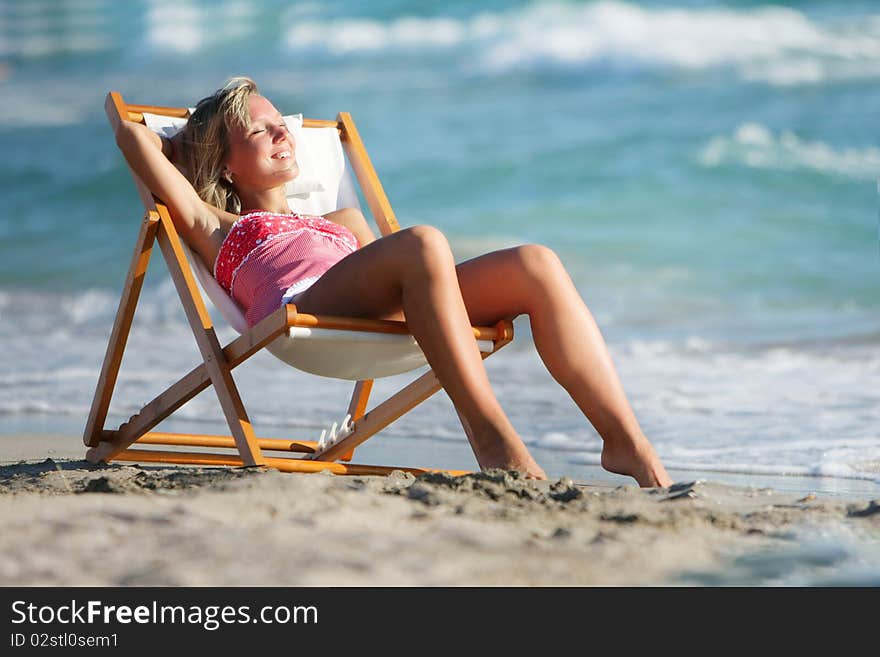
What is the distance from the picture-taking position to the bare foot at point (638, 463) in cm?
257

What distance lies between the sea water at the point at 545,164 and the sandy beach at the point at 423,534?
297 cm

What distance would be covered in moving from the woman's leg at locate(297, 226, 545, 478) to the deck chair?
5.3 inches

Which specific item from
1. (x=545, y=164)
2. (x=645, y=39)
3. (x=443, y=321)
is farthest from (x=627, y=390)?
(x=645, y=39)

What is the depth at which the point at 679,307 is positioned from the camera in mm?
8766

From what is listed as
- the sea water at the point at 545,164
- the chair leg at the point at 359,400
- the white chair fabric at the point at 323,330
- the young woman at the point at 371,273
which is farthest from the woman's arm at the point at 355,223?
the sea water at the point at 545,164

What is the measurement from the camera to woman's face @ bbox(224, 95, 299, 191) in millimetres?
3283

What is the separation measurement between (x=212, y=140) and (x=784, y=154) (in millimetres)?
8480

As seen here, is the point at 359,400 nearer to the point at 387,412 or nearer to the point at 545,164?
the point at 387,412

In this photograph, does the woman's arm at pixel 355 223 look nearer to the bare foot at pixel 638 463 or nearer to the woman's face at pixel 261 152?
the woman's face at pixel 261 152

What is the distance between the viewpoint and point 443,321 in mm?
2527

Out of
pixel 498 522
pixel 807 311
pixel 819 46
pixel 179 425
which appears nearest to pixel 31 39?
pixel 819 46

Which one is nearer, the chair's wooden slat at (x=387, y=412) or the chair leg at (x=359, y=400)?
the chair's wooden slat at (x=387, y=412)
